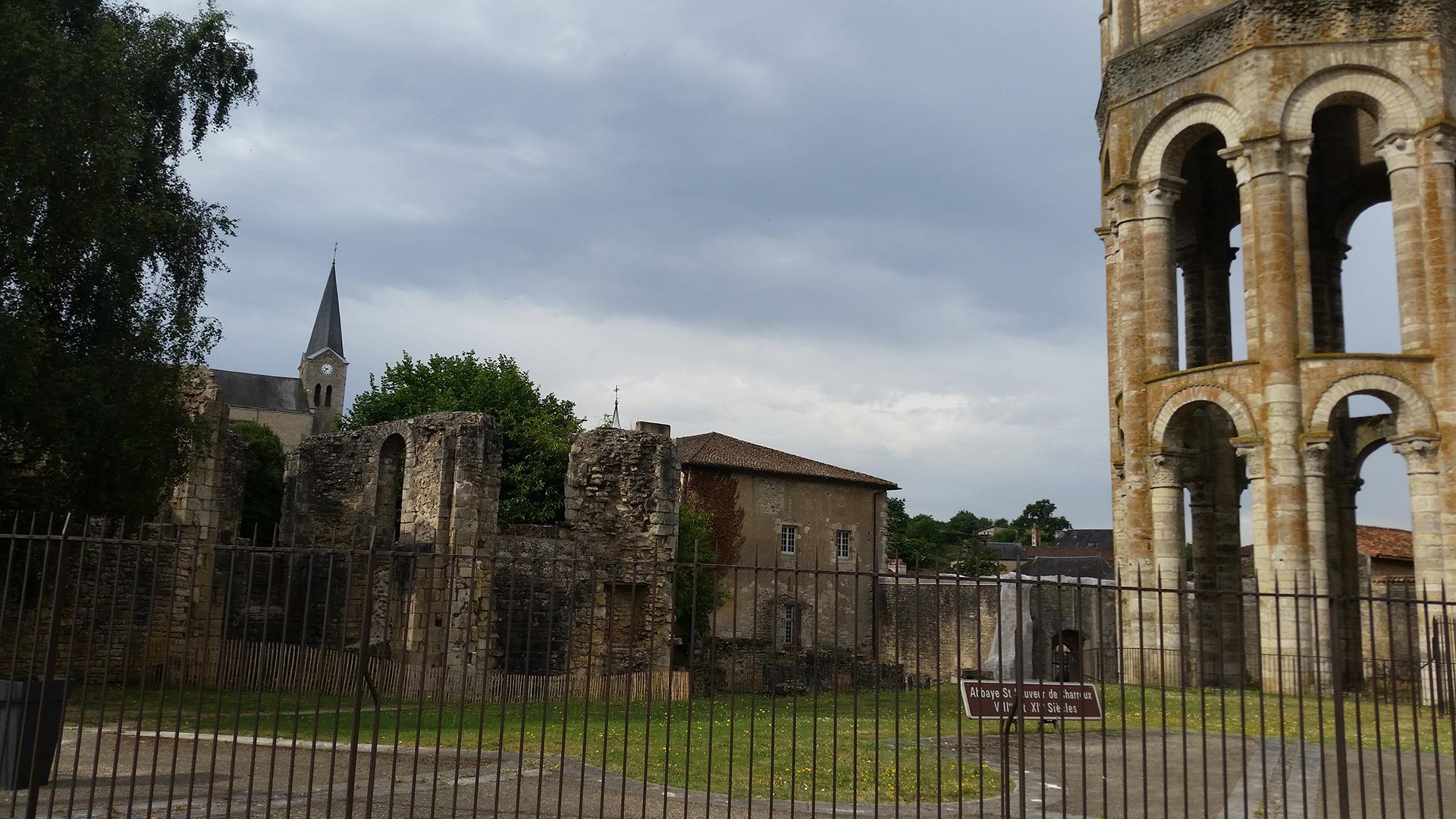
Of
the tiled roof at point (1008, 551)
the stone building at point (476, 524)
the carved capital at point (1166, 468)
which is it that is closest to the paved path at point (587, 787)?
the carved capital at point (1166, 468)

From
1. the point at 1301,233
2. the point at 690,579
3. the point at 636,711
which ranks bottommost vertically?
the point at 636,711

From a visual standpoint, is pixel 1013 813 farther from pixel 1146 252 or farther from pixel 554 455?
pixel 554 455

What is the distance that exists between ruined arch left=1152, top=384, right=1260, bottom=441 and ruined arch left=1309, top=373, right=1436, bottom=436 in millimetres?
911

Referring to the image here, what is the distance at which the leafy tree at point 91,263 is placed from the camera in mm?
13266

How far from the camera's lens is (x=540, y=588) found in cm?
2227

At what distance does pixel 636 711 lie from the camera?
1455 centimetres

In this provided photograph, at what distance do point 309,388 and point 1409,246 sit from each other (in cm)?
6948

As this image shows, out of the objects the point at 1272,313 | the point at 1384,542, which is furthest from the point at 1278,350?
the point at 1384,542

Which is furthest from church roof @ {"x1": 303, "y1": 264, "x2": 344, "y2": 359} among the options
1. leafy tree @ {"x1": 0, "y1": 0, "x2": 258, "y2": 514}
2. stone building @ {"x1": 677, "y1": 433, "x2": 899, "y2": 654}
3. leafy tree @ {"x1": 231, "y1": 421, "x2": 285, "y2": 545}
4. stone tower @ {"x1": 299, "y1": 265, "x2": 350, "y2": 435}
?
leafy tree @ {"x1": 0, "y1": 0, "x2": 258, "y2": 514}

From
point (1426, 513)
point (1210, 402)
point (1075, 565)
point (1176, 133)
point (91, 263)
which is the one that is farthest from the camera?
point (1075, 565)

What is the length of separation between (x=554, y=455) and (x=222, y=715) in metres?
24.3

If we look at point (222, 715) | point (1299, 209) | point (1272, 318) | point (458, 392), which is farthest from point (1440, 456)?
point (458, 392)

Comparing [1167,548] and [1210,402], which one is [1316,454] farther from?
[1167,548]

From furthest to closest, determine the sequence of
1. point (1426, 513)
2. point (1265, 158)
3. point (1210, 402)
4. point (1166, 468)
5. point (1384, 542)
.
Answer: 1. point (1384, 542)
2. point (1166, 468)
3. point (1210, 402)
4. point (1265, 158)
5. point (1426, 513)
